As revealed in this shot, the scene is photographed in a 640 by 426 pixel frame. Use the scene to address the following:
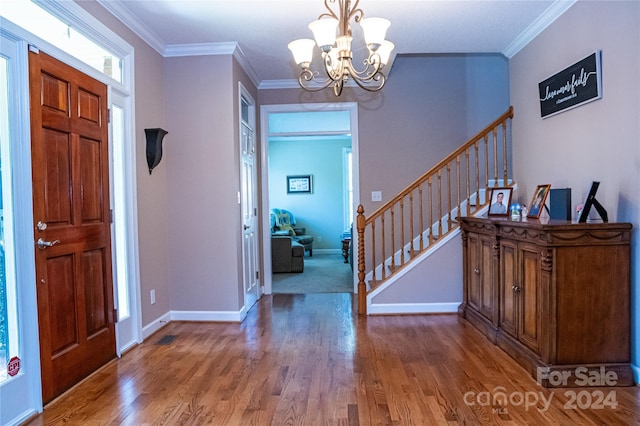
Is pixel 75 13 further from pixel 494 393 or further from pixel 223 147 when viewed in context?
pixel 494 393

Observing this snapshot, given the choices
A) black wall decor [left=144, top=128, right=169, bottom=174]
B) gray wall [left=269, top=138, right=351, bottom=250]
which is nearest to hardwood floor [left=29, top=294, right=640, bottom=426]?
black wall decor [left=144, top=128, right=169, bottom=174]

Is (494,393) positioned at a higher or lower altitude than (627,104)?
lower

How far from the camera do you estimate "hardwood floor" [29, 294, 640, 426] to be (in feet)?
6.79

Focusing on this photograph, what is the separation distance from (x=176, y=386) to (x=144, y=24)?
9.17 ft

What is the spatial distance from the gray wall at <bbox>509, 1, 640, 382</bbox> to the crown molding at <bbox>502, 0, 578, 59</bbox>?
0.04m

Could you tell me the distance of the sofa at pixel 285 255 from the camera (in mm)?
6336

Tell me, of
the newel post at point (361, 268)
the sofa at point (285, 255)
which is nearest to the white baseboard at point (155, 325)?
the newel post at point (361, 268)

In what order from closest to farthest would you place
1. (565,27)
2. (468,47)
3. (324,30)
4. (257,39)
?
(324,30), (565,27), (257,39), (468,47)

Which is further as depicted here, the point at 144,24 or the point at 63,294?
the point at 144,24

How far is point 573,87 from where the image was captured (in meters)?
2.82

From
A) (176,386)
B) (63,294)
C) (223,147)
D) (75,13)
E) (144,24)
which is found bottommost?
(176,386)

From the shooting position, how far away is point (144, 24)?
324cm

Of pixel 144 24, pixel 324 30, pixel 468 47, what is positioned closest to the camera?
pixel 324 30

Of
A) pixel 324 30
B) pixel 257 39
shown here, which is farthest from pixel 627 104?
pixel 257 39
